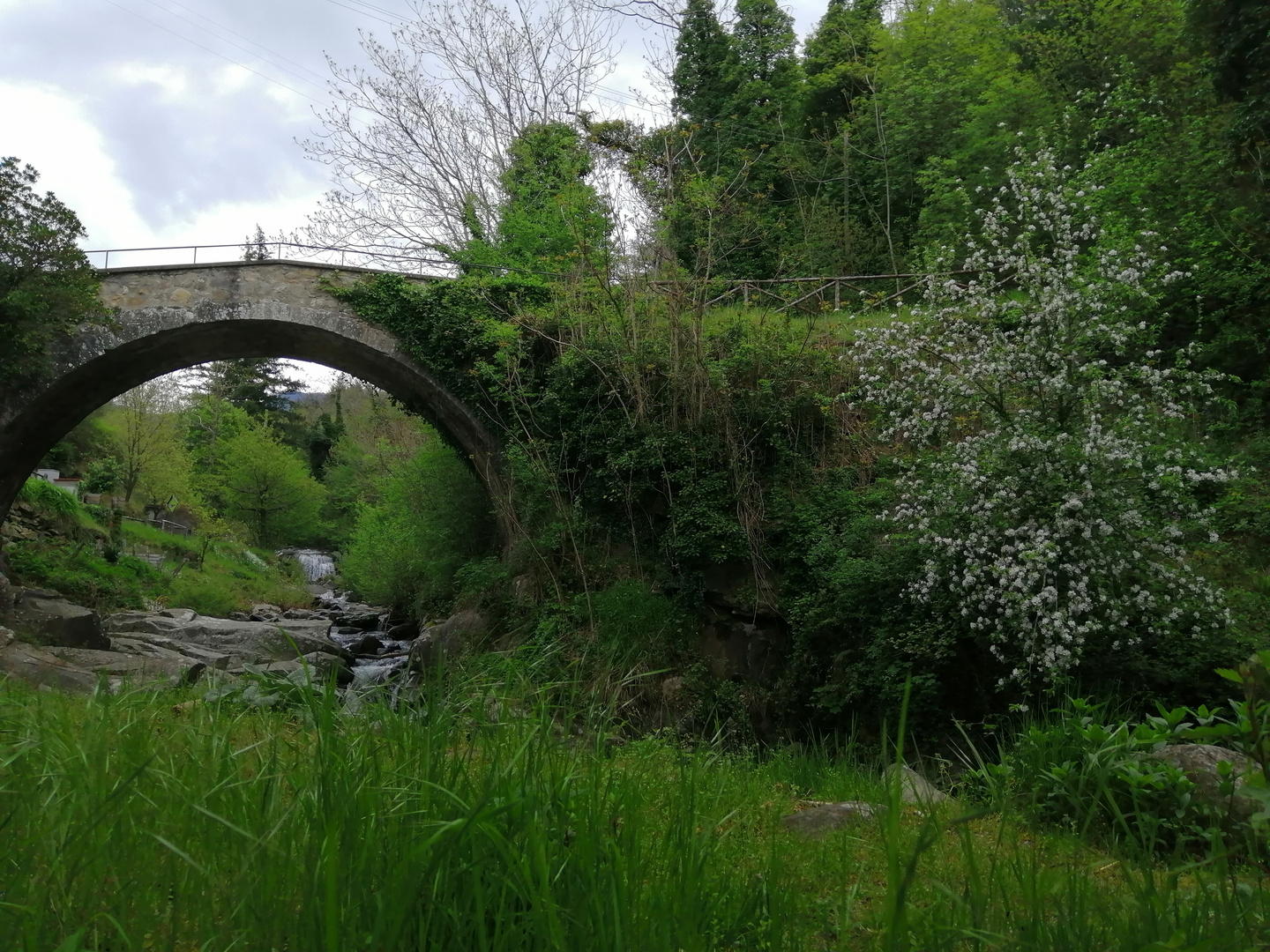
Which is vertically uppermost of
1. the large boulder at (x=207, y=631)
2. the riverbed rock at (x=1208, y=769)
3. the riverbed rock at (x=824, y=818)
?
the riverbed rock at (x=1208, y=769)

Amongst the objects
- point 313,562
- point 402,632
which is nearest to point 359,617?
point 402,632

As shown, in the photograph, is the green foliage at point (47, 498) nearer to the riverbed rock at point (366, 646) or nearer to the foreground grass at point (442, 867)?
the riverbed rock at point (366, 646)

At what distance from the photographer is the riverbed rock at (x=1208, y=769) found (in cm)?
294

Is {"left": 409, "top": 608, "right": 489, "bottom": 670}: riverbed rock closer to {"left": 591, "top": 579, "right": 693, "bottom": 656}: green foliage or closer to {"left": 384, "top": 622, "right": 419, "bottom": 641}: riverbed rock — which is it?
{"left": 591, "top": 579, "right": 693, "bottom": 656}: green foliage

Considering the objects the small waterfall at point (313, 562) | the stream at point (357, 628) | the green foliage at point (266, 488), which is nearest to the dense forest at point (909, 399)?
the stream at point (357, 628)

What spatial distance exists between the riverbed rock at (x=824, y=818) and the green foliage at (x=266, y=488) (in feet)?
107

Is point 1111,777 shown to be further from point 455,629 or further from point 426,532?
point 426,532

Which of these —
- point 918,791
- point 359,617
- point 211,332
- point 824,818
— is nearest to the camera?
point 824,818

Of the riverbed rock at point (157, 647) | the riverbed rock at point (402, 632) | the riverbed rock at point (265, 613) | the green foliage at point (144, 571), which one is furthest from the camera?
the riverbed rock at point (265, 613)

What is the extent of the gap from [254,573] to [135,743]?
27.6 m

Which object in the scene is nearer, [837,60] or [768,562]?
[768,562]

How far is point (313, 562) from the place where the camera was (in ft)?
114

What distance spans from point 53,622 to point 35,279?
512cm

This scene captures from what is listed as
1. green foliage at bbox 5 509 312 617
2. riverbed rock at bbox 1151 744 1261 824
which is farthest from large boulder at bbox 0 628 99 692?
riverbed rock at bbox 1151 744 1261 824
